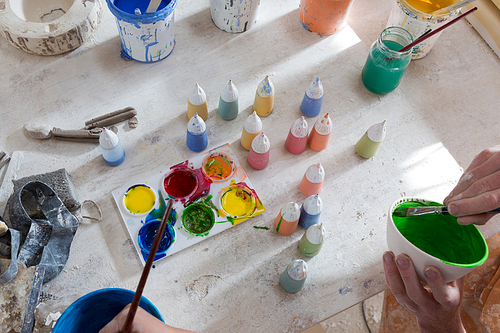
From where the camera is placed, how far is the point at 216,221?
58.0 inches

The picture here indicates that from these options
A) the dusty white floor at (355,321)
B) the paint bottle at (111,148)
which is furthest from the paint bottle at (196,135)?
the dusty white floor at (355,321)

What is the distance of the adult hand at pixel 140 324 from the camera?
0.95 meters

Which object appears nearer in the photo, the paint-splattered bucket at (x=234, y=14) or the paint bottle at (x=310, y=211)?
the paint bottle at (x=310, y=211)

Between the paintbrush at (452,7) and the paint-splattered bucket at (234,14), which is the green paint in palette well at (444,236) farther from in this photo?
the paint-splattered bucket at (234,14)

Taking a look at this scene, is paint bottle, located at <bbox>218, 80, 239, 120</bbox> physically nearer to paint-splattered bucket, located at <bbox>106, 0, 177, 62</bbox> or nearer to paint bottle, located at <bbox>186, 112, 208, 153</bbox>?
paint bottle, located at <bbox>186, 112, 208, 153</bbox>

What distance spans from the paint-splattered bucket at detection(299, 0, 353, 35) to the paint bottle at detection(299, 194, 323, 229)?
980 mm

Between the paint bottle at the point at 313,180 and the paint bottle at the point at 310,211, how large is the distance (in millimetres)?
100

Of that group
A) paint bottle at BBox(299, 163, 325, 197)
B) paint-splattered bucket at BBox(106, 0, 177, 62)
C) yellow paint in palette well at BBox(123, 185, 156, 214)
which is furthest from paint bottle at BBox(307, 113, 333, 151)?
paint-splattered bucket at BBox(106, 0, 177, 62)

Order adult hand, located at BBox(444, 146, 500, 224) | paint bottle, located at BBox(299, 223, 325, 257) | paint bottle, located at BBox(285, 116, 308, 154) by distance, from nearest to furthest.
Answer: adult hand, located at BBox(444, 146, 500, 224) → paint bottle, located at BBox(299, 223, 325, 257) → paint bottle, located at BBox(285, 116, 308, 154)

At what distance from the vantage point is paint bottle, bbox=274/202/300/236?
1365 mm

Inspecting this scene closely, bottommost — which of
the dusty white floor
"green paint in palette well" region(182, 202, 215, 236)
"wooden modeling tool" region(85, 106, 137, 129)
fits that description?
the dusty white floor

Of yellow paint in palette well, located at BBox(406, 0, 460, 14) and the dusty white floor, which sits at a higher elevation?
yellow paint in palette well, located at BBox(406, 0, 460, 14)

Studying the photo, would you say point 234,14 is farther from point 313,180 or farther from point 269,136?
point 313,180

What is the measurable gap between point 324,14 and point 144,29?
0.84 m
